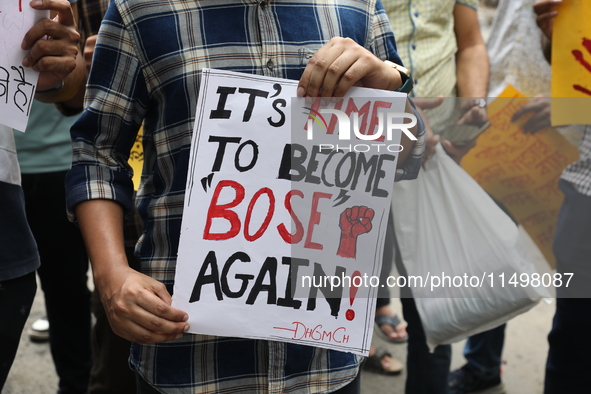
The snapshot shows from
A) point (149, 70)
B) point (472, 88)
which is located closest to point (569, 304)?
point (472, 88)

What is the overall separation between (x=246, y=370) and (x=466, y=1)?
1.72m

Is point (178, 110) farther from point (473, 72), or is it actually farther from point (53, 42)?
point (473, 72)

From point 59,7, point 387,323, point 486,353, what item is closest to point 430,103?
point 59,7

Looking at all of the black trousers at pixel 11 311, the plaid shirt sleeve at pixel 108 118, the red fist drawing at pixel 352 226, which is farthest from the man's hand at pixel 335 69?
the black trousers at pixel 11 311

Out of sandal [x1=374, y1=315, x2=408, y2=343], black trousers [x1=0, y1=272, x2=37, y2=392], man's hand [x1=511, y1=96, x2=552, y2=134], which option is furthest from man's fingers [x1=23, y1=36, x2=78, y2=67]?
sandal [x1=374, y1=315, x2=408, y2=343]

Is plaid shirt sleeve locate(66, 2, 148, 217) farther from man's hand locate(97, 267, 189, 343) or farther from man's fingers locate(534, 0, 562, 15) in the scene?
man's fingers locate(534, 0, 562, 15)

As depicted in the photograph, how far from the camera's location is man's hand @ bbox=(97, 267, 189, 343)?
1142mm

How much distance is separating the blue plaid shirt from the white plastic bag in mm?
757

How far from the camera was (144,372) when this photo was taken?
4.37 feet

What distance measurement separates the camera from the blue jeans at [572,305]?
2045 mm

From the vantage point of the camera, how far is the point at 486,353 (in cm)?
287

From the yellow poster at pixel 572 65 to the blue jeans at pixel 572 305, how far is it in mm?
248

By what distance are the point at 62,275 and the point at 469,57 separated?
5.76ft

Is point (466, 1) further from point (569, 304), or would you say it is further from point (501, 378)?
point (501, 378)
